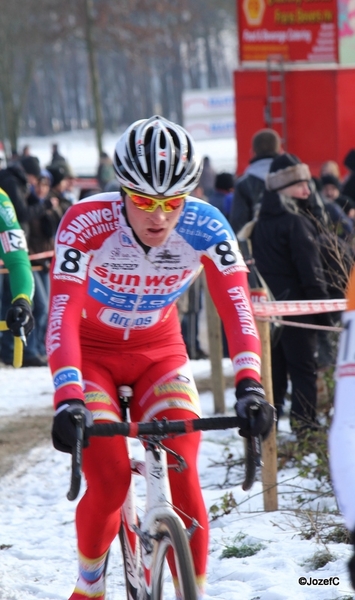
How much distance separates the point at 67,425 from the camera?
10.1 ft

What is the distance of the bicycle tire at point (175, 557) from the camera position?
305 cm

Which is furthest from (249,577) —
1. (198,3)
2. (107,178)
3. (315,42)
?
(198,3)

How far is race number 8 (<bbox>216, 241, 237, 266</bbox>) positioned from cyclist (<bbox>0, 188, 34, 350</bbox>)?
171 centimetres

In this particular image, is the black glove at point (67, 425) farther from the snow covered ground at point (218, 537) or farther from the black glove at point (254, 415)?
the snow covered ground at point (218, 537)

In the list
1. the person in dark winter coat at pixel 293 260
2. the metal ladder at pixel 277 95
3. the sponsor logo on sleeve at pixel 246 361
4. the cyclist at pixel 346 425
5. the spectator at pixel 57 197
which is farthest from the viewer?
the metal ladder at pixel 277 95

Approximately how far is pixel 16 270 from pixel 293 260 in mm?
1969

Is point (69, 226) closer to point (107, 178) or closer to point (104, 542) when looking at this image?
point (104, 542)

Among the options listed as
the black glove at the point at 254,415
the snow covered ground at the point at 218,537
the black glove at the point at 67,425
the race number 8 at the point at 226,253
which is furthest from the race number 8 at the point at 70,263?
the snow covered ground at the point at 218,537

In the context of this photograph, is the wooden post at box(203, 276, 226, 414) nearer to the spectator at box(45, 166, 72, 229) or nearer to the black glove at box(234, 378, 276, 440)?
the spectator at box(45, 166, 72, 229)

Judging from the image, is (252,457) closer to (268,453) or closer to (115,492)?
(115,492)

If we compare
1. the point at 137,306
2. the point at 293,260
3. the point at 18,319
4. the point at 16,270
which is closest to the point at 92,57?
the point at 293,260

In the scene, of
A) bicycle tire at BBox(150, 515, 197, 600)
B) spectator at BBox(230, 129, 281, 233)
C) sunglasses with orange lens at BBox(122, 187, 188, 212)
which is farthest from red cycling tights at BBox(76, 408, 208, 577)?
spectator at BBox(230, 129, 281, 233)

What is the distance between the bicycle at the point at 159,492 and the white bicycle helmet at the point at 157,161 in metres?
0.88

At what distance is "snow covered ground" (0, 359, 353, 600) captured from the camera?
15.0 ft
